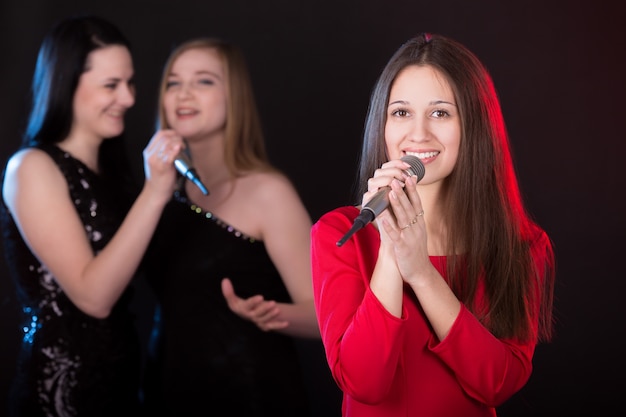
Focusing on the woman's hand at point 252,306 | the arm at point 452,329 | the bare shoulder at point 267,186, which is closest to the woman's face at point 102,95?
the bare shoulder at point 267,186

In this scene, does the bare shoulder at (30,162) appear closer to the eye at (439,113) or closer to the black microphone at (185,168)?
the black microphone at (185,168)

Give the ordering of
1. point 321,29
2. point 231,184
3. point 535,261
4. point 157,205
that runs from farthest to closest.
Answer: point 321,29
point 231,184
point 157,205
point 535,261

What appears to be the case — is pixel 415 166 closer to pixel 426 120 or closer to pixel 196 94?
pixel 426 120

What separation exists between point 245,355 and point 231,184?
50cm

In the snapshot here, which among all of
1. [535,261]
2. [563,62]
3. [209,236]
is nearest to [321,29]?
[563,62]

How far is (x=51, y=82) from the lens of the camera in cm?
232

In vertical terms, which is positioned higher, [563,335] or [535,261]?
[535,261]

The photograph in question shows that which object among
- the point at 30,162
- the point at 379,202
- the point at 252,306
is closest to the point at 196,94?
the point at 30,162

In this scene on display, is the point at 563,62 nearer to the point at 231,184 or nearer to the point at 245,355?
the point at 231,184

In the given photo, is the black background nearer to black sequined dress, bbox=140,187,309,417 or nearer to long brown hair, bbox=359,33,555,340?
black sequined dress, bbox=140,187,309,417

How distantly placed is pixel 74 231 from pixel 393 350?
1.14 m

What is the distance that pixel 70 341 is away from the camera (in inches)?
87.0

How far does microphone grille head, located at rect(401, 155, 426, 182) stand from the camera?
4.59 ft

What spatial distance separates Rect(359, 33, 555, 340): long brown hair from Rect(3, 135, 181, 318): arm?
2.57 feet
